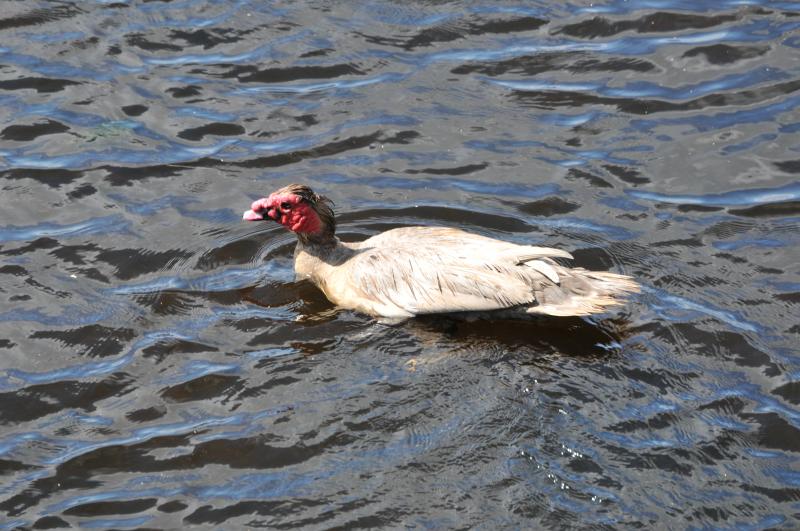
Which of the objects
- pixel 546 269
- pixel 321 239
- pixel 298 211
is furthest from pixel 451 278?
pixel 298 211

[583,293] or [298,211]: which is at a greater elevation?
[298,211]

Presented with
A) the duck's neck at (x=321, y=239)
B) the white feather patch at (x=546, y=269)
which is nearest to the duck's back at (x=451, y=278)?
the white feather patch at (x=546, y=269)

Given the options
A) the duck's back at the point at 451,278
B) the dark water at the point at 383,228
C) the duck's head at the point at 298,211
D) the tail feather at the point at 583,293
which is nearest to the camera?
the dark water at the point at 383,228

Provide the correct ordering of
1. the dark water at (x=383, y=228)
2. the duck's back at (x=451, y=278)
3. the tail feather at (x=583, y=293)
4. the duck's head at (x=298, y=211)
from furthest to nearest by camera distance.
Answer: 1. the duck's head at (x=298, y=211)
2. the duck's back at (x=451, y=278)
3. the tail feather at (x=583, y=293)
4. the dark water at (x=383, y=228)

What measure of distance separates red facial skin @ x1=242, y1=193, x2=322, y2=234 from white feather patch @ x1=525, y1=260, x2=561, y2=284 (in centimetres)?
168

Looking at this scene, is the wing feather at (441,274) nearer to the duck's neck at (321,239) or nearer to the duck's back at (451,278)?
the duck's back at (451,278)

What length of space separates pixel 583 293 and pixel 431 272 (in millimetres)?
1025

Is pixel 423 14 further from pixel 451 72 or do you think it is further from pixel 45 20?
pixel 45 20

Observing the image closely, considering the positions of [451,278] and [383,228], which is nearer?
[451,278]

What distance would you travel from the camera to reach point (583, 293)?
7.46 meters

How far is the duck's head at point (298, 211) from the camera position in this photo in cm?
826

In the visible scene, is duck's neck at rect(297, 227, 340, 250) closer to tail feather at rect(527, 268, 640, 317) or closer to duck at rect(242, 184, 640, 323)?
duck at rect(242, 184, 640, 323)

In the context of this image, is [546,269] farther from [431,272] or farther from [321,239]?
[321,239]

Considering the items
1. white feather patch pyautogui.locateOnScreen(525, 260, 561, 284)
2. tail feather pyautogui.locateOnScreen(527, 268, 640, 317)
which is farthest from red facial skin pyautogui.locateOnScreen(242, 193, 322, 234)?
tail feather pyautogui.locateOnScreen(527, 268, 640, 317)
